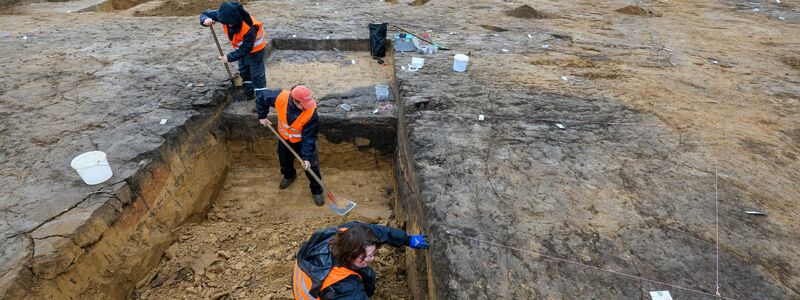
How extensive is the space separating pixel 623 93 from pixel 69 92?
21.1ft

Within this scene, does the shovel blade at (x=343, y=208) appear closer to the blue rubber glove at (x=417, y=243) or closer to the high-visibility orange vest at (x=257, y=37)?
the blue rubber glove at (x=417, y=243)

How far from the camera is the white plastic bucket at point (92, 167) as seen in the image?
2838 millimetres

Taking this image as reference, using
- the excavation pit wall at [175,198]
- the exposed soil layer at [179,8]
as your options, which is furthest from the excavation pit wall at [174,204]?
the exposed soil layer at [179,8]

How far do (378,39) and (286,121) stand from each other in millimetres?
3113

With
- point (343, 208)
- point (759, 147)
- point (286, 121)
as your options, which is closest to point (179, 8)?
point (286, 121)

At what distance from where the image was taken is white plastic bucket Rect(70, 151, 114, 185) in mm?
2838

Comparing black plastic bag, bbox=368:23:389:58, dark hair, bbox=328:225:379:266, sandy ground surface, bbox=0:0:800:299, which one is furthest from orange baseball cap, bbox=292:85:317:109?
black plastic bag, bbox=368:23:389:58

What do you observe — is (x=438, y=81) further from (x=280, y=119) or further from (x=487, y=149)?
(x=280, y=119)

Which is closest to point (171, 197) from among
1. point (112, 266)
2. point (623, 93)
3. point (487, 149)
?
point (112, 266)

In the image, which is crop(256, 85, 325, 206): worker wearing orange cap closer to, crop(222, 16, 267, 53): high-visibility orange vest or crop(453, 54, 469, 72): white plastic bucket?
crop(222, 16, 267, 53): high-visibility orange vest

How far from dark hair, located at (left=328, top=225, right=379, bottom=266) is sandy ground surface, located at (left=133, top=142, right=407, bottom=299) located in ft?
4.05

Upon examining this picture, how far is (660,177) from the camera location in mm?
2955

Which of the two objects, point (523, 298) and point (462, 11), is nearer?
point (523, 298)

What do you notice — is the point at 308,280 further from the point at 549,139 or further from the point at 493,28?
the point at 493,28
